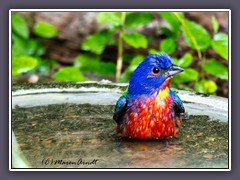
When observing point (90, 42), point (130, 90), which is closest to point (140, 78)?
point (130, 90)

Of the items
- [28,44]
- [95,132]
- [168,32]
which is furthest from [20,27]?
[95,132]

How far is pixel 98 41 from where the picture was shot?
716cm

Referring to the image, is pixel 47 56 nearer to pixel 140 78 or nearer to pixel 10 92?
pixel 10 92

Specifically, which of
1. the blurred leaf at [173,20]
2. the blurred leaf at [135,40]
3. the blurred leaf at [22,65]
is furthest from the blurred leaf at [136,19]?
the blurred leaf at [22,65]

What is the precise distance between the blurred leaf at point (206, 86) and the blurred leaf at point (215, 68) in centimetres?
14

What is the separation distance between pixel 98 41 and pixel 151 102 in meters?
2.86

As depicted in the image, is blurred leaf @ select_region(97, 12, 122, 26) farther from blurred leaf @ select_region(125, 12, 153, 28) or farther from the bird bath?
the bird bath

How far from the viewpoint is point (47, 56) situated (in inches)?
323

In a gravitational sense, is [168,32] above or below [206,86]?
above

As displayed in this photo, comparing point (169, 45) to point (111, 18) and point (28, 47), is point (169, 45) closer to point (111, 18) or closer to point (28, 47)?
point (111, 18)

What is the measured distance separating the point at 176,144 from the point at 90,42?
2.83 meters

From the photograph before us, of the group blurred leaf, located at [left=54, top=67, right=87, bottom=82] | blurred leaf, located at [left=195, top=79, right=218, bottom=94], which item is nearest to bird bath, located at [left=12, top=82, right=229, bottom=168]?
blurred leaf, located at [left=54, top=67, right=87, bottom=82]

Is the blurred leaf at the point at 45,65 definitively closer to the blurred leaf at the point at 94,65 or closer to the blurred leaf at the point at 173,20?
the blurred leaf at the point at 94,65

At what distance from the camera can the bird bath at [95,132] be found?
4.36 meters
